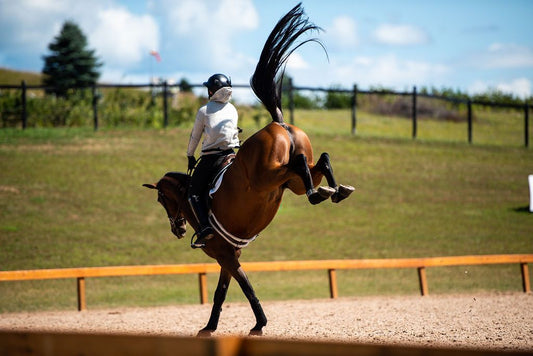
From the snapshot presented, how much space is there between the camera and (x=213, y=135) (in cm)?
794

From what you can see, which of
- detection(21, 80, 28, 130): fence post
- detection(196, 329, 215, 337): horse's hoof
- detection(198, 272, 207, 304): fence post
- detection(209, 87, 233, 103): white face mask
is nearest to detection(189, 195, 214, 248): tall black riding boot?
detection(196, 329, 215, 337): horse's hoof

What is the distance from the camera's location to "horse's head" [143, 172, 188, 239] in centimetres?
844

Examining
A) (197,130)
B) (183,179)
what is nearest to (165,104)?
(183,179)

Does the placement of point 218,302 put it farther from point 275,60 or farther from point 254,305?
point 275,60

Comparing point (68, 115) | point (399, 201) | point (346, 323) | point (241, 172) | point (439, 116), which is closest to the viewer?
point (241, 172)

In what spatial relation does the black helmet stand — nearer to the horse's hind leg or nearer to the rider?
the rider

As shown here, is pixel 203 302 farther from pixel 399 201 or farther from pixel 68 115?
pixel 68 115

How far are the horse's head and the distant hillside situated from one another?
7343cm

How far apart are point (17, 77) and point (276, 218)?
230ft

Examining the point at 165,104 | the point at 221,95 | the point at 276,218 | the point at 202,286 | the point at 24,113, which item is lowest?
the point at 202,286

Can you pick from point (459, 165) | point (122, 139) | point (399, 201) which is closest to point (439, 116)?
point (459, 165)

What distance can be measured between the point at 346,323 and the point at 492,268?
33.5 ft

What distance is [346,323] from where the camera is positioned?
9.58 metres

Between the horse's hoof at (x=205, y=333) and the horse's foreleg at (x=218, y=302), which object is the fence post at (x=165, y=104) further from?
the horse's hoof at (x=205, y=333)
